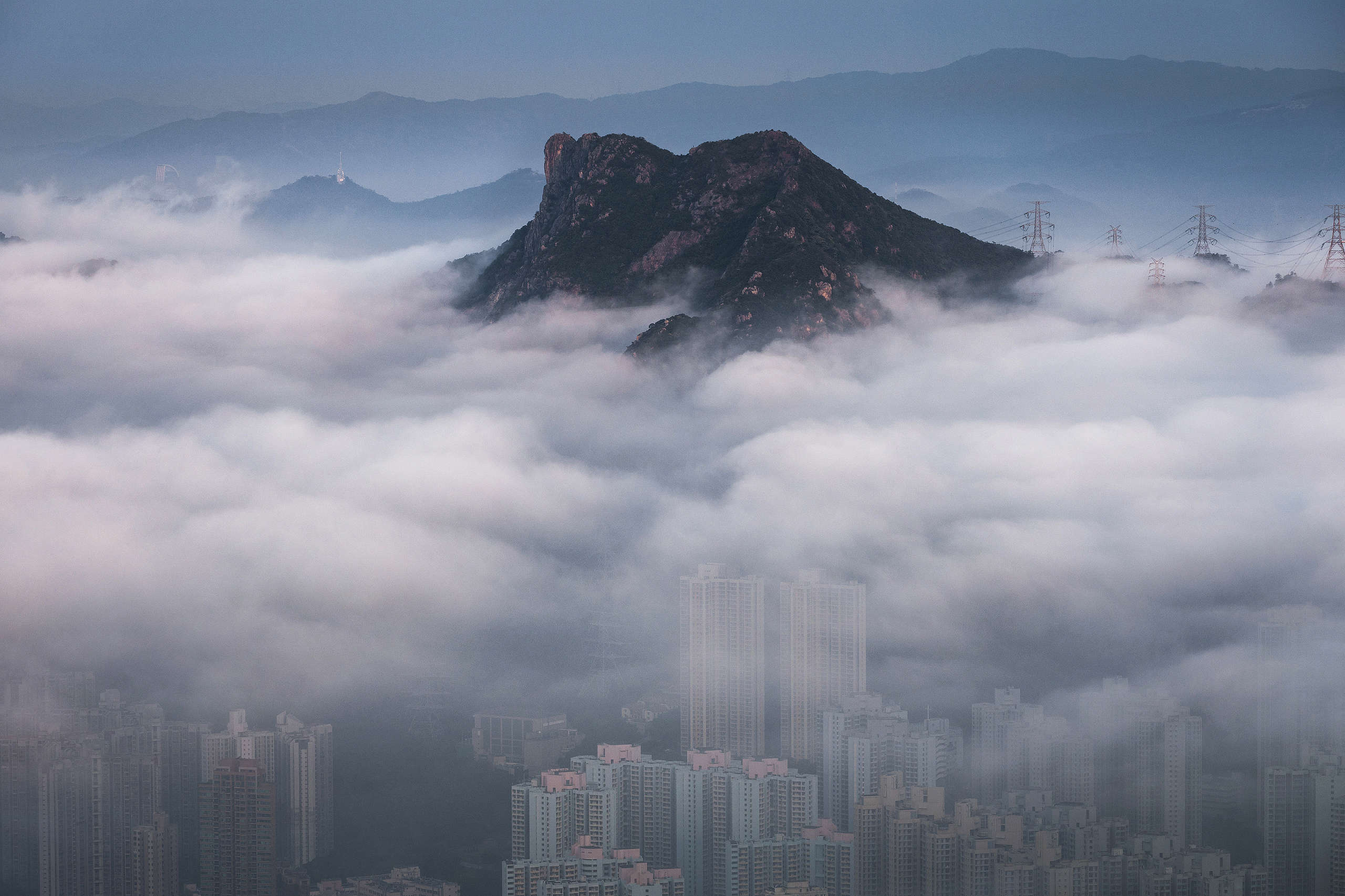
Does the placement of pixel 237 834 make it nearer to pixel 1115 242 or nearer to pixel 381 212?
pixel 381 212

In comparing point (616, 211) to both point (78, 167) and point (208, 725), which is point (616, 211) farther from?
point (208, 725)

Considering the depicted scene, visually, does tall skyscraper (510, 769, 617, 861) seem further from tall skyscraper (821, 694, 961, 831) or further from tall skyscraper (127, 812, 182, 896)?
tall skyscraper (127, 812, 182, 896)

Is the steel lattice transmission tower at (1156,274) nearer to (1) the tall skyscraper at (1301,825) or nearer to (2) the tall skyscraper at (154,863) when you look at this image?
(1) the tall skyscraper at (1301,825)

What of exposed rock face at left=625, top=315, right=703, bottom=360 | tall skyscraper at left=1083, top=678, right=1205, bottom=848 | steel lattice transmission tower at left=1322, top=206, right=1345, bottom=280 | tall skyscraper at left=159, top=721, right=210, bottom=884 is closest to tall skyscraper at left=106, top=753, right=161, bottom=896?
tall skyscraper at left=159, top=721, right=210, bottom=884

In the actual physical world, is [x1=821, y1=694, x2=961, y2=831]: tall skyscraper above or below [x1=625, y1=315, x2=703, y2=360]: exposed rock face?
below

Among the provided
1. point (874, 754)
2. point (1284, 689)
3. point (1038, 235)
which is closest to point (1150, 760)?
point (1284, 689)

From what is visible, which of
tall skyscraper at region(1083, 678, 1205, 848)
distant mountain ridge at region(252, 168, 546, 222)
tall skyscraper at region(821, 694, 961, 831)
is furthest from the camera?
distant mountain ridge at region(252, 168, 546, 222)

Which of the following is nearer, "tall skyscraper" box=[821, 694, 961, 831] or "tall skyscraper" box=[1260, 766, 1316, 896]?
"tall skyscraper" box=[1260, 766, 1316, 896]
